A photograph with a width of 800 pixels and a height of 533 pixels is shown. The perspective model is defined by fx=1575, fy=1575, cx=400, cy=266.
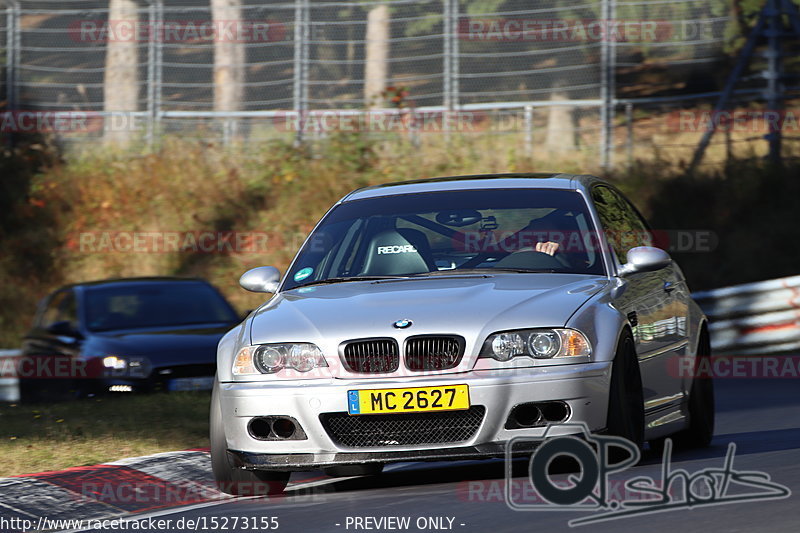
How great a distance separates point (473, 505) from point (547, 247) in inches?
78.3

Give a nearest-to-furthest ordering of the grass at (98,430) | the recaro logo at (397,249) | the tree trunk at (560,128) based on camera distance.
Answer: the recaro logo at (397,249)
the grass at (98,430)
the tree trunk at (560,128)

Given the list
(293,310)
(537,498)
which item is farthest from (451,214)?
(537,498)

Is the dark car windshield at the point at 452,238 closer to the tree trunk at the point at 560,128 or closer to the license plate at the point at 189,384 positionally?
the license plate at the point at 189,384

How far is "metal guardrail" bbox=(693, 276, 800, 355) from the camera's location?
684 inches

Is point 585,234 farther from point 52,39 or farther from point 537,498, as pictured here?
point 52,39

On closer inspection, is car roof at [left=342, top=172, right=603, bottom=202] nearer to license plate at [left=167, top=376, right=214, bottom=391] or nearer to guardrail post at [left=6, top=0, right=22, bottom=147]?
license plate at [left=167, top=376, right=214, bottom=391]

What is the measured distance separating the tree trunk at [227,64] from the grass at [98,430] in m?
12.7

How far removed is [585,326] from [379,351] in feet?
3.20

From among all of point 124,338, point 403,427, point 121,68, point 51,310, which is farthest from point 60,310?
point 121,68

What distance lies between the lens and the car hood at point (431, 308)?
290 inches

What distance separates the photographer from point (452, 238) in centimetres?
870

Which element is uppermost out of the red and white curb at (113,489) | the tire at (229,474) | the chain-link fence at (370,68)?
the chain-link fence at (370,68)

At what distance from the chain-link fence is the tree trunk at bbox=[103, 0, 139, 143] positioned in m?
0.02

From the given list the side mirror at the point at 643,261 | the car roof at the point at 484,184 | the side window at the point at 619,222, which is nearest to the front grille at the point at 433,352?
the side mirror at the point at 643,261
